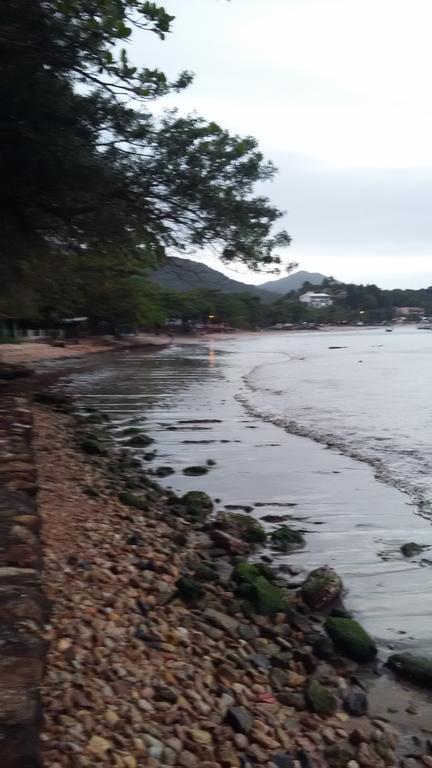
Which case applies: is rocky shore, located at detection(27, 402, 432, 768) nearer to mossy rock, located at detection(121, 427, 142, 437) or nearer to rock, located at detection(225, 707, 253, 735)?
rock, located at detection(225, 707, 253, 735)

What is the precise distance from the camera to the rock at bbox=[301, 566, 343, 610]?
5730mm

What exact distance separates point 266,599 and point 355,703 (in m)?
1.32

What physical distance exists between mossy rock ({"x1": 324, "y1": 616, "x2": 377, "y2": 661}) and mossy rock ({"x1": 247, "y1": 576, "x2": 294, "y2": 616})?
414mm

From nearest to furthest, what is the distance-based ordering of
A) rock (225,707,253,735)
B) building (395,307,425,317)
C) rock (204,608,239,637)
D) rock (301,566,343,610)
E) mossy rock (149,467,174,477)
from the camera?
rock (225,707,253,735) → rock (204,608,239,637) → rock (301,566,343,610) → mossy rock (149,467,174,477) → building (395,307,425,317)

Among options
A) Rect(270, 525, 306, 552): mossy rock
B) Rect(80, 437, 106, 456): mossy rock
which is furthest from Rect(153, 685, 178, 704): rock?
Rect(80, 437, 106, 456): mossy rock

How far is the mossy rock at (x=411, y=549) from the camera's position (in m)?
7.02

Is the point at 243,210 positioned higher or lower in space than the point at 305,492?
higher

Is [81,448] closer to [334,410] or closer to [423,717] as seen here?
[423,717]

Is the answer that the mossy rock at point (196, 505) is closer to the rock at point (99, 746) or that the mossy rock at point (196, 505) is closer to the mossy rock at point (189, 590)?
the mossy rock at point (189, 590)

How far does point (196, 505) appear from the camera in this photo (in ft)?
28.3

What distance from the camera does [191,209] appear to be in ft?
30.5

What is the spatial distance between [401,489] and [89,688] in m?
7.52

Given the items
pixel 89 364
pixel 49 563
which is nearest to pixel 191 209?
pixel 49 563

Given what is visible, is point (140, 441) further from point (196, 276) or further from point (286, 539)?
point (286, 539)
